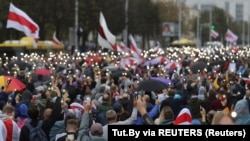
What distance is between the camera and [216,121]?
23.2 ft

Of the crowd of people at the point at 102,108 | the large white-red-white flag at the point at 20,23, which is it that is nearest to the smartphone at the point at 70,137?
the crowd of people at the point at 102,108

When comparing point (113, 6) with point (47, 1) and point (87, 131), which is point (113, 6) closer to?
point (47, 1)

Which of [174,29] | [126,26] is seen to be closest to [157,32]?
[174,29]

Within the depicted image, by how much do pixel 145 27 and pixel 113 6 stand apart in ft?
50.0

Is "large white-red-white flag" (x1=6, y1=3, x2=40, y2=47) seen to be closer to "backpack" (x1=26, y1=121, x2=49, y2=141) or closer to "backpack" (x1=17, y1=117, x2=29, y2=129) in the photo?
"backpack" (x1=17, y1=117, x2=29, y2=129)

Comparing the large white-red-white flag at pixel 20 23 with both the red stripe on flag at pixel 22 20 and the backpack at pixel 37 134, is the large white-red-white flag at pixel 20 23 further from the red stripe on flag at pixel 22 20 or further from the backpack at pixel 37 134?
the backpack at pixel 37 134

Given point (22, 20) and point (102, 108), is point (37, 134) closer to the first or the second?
point (102, 108)

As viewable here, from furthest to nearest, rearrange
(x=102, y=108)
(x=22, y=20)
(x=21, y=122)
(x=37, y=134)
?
1. (x=22, y=20)
2. (x=102, y=108)
3. (x=21, y=122)
4. (x=37, y=134)

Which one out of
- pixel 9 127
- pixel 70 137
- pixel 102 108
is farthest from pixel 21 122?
pixel 70 137

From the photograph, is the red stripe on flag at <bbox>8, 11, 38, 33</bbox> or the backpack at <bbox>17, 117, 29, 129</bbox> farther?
the red stripe on flag at <bbox>8, 11, 38, 33</bbox>

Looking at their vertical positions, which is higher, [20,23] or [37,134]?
[20,23]

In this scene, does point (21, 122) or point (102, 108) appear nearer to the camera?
point (21, 122)

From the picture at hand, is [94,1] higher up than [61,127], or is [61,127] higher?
[94,1]

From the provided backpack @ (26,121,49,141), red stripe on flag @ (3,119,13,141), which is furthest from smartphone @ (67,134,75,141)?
red stripe on flag @ (3,119,13,141)
